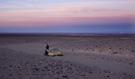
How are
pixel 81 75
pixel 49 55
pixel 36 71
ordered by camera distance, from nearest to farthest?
pixel 81 75 < pixel 36 71 < pixel 49 55

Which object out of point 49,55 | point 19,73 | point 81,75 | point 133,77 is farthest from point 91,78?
point 49,55

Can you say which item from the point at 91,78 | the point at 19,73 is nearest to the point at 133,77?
the point at 91,78

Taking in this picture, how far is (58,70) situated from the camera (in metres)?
18.0

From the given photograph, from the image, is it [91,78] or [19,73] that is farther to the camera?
[19,73]

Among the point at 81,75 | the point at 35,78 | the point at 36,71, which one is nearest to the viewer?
the point at 35,78

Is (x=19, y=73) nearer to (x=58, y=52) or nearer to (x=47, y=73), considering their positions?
(x=47, y=73)

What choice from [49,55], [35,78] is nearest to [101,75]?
[35,78]

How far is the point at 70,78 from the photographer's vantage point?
51.0 ft

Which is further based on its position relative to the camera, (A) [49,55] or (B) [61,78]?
(A) [49,55]

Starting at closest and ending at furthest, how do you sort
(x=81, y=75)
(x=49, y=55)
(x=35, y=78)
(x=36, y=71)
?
(x=35, y=78) < (x=81, y=75) < (x=36, y=71) < (x=49, y=55)

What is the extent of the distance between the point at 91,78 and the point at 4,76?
15.6ft

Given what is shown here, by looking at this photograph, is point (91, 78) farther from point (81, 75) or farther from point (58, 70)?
point (58, 70)

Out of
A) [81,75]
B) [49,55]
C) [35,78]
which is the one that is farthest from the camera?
[49,55]

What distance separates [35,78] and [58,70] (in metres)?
2.91
